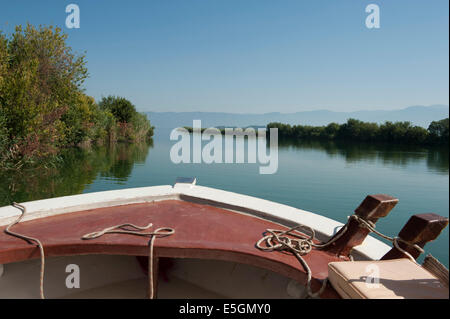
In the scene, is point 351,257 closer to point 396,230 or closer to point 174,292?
point 174,292

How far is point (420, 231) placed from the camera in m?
1.38

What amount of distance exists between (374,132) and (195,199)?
44229 millimetres

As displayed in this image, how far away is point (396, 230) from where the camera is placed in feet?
21.3

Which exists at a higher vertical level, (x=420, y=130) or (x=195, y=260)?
(x=420, y=130)

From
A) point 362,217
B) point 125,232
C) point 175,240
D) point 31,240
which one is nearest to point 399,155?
point 362,217

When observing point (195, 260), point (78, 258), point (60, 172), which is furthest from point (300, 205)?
point (60, 172)

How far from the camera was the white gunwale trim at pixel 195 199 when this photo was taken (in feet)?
6.45

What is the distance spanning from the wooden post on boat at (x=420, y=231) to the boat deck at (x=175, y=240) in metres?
0.38

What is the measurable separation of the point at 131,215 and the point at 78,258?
0.45 metres

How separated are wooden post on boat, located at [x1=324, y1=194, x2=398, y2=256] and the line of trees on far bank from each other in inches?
1488

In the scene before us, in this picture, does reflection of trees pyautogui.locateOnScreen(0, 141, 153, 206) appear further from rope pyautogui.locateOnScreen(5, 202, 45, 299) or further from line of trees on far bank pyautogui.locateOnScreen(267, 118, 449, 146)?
line of trees on far bank pyautogui.locateOnScreen(267, 118, 449, 146)

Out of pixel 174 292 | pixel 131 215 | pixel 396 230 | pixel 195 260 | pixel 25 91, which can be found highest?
pixel 25 91

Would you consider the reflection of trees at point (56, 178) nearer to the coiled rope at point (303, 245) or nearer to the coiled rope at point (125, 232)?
the coiled rope at point (125, 232)
